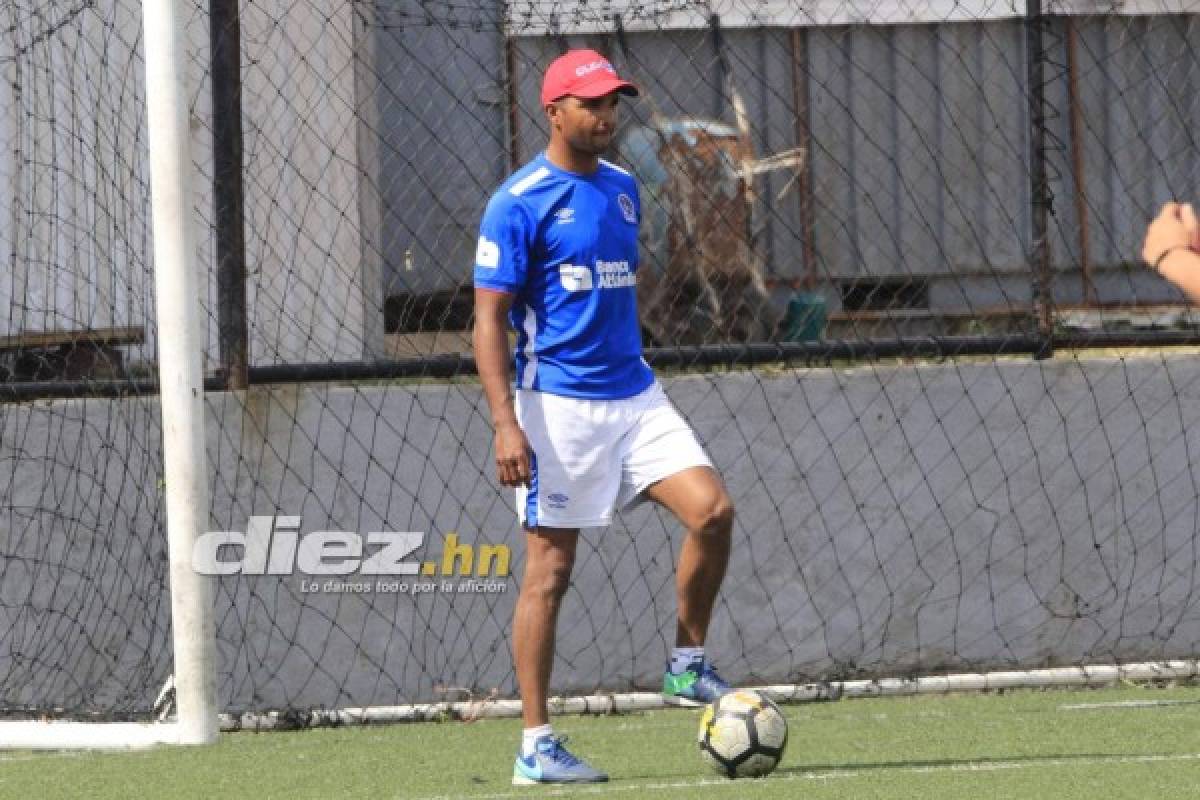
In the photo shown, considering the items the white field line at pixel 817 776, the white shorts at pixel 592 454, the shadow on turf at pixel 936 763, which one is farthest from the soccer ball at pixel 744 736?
the white shorts at pixel 592 454

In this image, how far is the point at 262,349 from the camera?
9.29 m

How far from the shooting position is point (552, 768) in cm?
684

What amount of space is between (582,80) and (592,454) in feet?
3.72

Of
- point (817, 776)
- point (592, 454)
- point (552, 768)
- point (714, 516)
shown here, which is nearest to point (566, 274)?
point (592, 454)

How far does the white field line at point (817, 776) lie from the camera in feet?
21.9

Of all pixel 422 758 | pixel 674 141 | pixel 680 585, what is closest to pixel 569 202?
pixel 680 585

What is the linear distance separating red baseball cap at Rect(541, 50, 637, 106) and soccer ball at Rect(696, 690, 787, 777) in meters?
1.86

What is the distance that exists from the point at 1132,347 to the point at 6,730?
473 cm

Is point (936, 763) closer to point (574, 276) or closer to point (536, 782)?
point (536, 782)

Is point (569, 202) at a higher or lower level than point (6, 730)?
higher

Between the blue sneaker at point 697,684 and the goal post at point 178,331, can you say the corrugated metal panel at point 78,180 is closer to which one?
the goal post at point 178,331

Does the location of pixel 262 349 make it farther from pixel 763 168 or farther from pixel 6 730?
pixel 763 168

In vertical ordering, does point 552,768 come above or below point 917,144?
below

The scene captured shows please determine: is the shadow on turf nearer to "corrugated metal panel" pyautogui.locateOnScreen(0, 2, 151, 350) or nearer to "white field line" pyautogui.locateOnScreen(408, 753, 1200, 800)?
"white field line" pyautogui.locateOnScreen(408, 753, 1200, 800)
